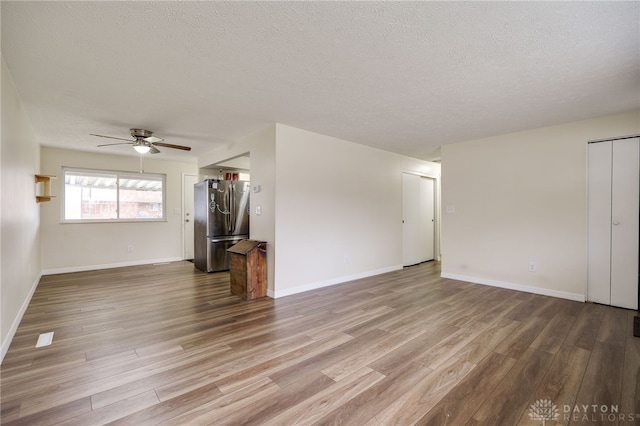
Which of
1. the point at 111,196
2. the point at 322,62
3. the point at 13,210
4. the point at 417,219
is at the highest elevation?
the point at 322,62

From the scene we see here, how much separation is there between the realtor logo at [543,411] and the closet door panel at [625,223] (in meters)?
2.86

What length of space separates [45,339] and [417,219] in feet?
19.7

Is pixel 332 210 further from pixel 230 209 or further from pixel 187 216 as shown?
pixel 187 216

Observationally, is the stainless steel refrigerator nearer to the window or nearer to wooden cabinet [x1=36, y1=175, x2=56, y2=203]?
the window

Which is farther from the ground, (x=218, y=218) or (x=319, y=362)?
(x=218, y=218)

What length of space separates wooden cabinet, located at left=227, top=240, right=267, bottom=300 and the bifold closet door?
4298 millimetres

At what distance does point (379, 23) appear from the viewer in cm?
181

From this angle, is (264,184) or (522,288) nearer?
(264,184)

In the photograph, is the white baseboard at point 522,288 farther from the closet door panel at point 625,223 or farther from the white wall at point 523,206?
the closet door panel at point 625,223

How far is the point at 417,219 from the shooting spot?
6262 millimetres

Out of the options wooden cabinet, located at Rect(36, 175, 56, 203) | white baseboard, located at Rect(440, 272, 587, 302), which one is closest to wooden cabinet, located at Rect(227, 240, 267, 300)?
wooden cabinet, located at Rect(36, 175, 56, 203)

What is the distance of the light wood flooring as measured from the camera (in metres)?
1.66

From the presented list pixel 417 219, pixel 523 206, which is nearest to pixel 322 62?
pixel 523 206

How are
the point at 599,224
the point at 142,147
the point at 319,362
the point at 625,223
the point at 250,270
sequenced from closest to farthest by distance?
1. the point at 319,362
2. the point at 625,223
3. the point at 599,224
4. the point at 250,270
5. the point at 142,147
